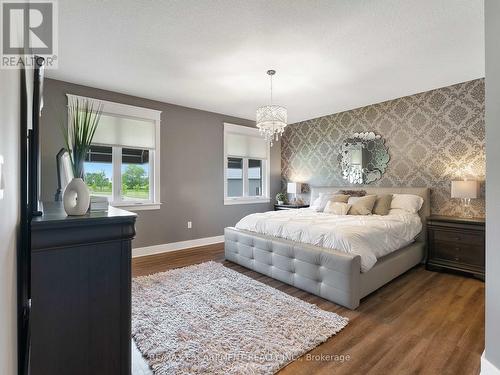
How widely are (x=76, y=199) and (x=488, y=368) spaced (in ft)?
7.92

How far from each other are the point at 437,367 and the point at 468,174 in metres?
2.97

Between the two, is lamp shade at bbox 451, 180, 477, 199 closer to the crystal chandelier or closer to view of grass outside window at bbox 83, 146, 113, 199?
the crystal chandelier

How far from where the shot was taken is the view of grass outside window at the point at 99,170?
12.3 feet

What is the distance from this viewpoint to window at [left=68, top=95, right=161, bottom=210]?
3.79 m

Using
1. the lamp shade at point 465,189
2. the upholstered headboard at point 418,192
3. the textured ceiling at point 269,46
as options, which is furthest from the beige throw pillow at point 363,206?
the textured ceiling at point 269,46

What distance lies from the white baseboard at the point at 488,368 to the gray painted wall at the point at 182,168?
4034mm

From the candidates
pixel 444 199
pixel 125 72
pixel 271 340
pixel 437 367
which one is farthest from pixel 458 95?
pixel 125 72

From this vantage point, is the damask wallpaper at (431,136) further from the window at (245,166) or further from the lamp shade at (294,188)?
the window at (245,166)

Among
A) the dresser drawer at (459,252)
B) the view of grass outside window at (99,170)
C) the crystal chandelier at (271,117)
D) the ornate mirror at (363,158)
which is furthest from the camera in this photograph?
the ornate mirror at (363,158)

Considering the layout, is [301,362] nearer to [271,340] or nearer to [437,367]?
[271,340]

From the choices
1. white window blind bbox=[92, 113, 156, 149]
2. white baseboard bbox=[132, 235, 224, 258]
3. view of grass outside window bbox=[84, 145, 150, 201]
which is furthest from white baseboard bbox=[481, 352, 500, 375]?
white window blind bbox=[92, 113, 156, 149]

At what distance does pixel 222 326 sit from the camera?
82.0 inches

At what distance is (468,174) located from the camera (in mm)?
3557

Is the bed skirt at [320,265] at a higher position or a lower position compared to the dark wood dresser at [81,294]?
lower
